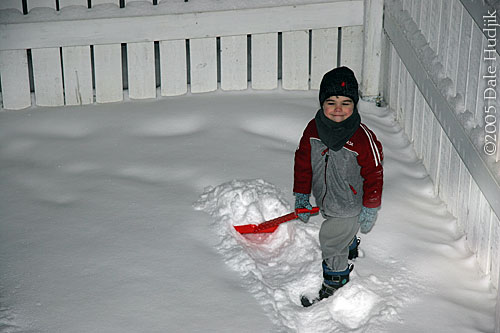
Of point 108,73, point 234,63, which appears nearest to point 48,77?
point 108,73

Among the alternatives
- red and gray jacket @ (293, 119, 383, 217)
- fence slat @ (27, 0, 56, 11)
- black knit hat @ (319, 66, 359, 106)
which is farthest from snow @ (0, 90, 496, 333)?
black knit hat @ (319, 66, 359, 106)

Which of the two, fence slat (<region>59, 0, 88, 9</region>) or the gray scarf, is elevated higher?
fence slat (<region>59, 0, 88, 9</region>)

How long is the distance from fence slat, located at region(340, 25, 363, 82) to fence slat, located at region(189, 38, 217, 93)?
1008mm

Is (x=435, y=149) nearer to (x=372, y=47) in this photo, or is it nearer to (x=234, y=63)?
(x=372, y=47)

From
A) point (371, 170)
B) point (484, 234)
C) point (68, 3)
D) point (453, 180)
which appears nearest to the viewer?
point (371, 170)

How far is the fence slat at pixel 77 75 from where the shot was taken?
225 inches

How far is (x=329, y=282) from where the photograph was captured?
12.6 ft

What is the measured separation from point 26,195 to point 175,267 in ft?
3.95

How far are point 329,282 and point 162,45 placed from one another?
2.65m

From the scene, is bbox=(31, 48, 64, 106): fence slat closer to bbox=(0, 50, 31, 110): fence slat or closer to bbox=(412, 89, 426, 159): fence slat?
bbox=(0, 50, 31, 110): fence slat

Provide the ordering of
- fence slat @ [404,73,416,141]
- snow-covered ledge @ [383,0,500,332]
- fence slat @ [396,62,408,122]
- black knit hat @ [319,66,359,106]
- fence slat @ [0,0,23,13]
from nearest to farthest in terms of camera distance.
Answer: black knit hat @ [319,66,359,106] → snow-covered ledge @ [383,0,500,332] → fence slat @ [404,73,416,141] → fence slat @ [396,62,408,122] → fence slat @ [0,0,23,13]

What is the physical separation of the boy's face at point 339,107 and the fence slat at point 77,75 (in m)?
2.71

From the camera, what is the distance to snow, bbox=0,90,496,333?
360 cm

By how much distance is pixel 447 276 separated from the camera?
3979mm
